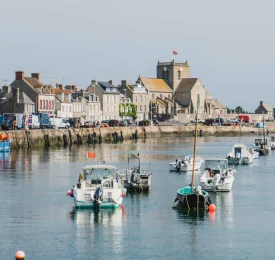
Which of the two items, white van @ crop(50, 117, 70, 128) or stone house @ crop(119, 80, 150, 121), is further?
stone house @ crop(119, 80, 150, 121)

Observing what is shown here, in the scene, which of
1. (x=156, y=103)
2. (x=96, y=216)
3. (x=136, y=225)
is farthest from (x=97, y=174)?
(x=156, y=103)

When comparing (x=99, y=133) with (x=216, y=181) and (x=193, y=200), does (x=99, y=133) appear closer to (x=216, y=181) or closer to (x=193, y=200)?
(x=216, y=181)

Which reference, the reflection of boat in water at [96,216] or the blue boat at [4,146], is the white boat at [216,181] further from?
the blue boat at [4,146]

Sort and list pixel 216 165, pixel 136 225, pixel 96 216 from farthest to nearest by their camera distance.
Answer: pixel 216 165 < pixel 96 216 < pixel 136 225

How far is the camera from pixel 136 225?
4453 centimetres

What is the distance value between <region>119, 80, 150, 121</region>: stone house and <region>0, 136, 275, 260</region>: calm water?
11565cm

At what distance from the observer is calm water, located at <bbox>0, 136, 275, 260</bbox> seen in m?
38.5

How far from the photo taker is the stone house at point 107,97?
16575 cm

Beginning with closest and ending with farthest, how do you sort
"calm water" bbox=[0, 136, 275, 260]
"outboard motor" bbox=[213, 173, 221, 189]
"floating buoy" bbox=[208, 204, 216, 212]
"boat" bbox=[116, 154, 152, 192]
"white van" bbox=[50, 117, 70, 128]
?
"calm water" bbox=[0, 136, 275, 260] → "floating buoy" bbox=[208, 204, 216, 212] → "boat" bbox=[116, 154, 152, 192] → "outboard motor" bbox=[213, 173, 221, 189] → "white van" bbox=[50, 117, 70, 128]

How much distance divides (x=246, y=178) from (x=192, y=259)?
34693mm

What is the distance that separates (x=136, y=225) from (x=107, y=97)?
12378 centimetres

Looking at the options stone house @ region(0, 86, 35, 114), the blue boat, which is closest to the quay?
the blue boat

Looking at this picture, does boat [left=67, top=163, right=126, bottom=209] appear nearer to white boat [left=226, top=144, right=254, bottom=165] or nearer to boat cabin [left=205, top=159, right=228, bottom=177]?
boat cabin [left=205, top=159, right=228, bottom=177]

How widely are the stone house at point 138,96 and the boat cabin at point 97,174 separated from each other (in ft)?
414
